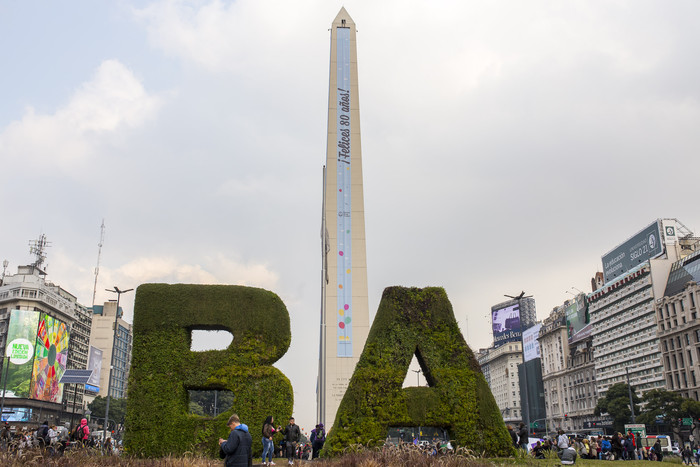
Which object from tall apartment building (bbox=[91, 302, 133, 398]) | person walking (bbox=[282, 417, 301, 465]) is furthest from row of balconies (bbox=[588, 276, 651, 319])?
tall apartment building (bbox=[91, 302, 133, 398])

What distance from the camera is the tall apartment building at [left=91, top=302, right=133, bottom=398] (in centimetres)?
10550

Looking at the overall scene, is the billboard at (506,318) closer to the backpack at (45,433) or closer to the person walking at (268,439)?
the backpack at (45,433)

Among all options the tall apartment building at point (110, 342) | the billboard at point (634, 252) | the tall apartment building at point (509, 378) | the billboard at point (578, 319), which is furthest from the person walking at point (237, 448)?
the tall apartment building at point (509, 378)

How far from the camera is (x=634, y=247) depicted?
8494 cm

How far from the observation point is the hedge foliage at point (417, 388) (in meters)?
15.1

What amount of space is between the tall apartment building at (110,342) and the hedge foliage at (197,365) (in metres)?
93.1

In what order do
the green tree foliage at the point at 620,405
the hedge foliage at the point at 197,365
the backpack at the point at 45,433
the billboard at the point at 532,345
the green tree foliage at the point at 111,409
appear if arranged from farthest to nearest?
the billboard at the point at 532,345 < the green tree foliage at the point at 111,409 < the green tree foliage at the point at 620,405 < the backpack at the point at 45,433 < the hedge foliage at the point at 197,365

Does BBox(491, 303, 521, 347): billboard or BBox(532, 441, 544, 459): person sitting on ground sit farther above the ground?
BBox(491, 303, 521, 347): billboard

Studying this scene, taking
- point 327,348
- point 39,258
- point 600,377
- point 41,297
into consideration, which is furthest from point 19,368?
point 600,377

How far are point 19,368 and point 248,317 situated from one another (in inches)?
2472

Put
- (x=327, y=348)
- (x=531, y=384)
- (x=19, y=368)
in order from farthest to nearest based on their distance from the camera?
(x=531, y=384) → (x=19, y=368) → (x=327, y=348)

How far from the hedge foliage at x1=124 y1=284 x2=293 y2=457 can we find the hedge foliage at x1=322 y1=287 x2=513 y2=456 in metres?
2.23

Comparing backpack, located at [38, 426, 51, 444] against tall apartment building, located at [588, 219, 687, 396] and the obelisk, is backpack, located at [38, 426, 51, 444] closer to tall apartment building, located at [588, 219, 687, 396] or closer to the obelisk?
the obelisk

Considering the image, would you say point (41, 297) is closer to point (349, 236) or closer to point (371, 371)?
point (349, 236)
